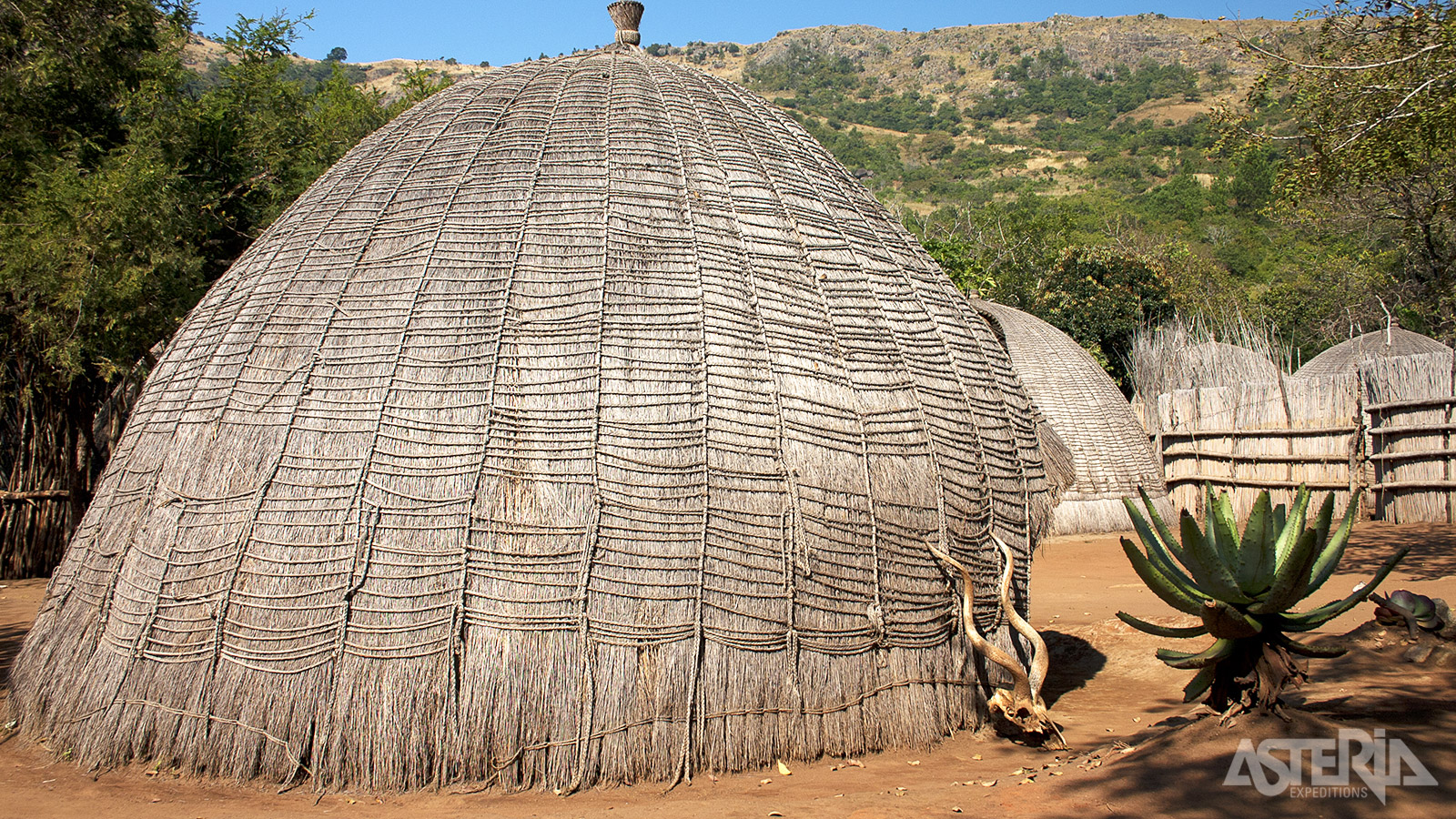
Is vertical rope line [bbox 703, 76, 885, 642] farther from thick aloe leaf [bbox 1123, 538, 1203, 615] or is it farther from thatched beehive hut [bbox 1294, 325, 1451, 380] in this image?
thatched beehive hut [bbox 1294, 325, 1451, 380]

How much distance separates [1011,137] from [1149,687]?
230ft

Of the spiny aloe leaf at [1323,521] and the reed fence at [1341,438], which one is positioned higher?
the spiny aloe leaf at [1323,521]

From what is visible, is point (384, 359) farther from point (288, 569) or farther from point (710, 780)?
point (710, 780)

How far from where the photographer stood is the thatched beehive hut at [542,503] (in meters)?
4.49

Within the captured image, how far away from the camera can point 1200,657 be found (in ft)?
14.3

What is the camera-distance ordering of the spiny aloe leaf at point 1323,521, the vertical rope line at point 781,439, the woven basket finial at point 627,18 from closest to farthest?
the spiny aloe leaf at point 1323,521, the vertical rope line at point 781,439, the woven basket finial at point 627,18

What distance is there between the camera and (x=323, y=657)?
14.7 ft

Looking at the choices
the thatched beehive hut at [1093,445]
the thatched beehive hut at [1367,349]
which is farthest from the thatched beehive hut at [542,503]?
the thatched beehive hut at [1367,349]

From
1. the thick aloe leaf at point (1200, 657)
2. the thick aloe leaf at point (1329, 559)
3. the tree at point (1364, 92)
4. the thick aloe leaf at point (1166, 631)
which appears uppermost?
the tree at point (1364, 92)

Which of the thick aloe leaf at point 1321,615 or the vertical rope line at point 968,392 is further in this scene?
the vertical rope line at point 968,392

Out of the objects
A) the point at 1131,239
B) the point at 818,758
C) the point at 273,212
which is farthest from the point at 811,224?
the point at 1131,239

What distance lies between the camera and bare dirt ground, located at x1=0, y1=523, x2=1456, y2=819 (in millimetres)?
3820

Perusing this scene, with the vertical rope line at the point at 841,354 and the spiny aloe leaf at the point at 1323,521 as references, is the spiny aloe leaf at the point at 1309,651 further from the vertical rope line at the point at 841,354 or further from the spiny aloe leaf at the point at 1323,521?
the vertical rope line at the point at 841,354

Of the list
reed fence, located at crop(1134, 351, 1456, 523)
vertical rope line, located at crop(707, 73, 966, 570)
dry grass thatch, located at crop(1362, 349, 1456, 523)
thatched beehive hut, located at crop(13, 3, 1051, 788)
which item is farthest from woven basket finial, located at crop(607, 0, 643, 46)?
dry grass thatch, located at crop(1362, 349, 1456, 523)
